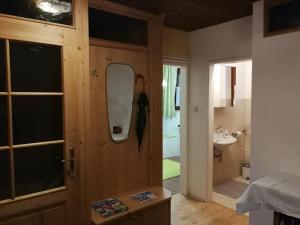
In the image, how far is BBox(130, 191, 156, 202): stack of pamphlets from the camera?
8.55 ft

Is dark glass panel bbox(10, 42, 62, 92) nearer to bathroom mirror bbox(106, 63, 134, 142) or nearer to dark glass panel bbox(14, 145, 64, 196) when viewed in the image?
dark glass panel bbox(14, 145, 64, 196)

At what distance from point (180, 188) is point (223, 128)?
1256 millimetres

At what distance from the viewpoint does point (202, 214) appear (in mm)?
3291

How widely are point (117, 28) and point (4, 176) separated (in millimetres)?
1740

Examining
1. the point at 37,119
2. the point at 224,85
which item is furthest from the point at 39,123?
the point at 224,85

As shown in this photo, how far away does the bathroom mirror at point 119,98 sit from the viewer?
263 cm

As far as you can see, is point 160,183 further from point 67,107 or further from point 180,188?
point 67,107

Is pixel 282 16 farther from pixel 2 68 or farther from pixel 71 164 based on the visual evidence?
pixel 2 68

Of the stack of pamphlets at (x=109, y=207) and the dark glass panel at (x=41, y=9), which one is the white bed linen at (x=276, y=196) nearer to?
the stack of pamphlets at (x=109, y=207)

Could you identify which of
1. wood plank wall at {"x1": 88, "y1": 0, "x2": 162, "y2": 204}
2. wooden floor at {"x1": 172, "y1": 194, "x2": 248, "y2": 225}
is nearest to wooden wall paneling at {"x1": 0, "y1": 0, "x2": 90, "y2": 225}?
wood plank wall at {"x1": 88, "y1": 0, "x2": 162, "y2": 204}

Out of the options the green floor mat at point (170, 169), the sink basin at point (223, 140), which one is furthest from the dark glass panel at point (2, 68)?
the green floor mat at point (170, 169)

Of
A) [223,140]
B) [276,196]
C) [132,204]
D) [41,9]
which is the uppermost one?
[41,9]

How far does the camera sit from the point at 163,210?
267 centimetres

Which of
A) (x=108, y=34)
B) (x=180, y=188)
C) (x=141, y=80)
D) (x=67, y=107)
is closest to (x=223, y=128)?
(x=180, y=188)
